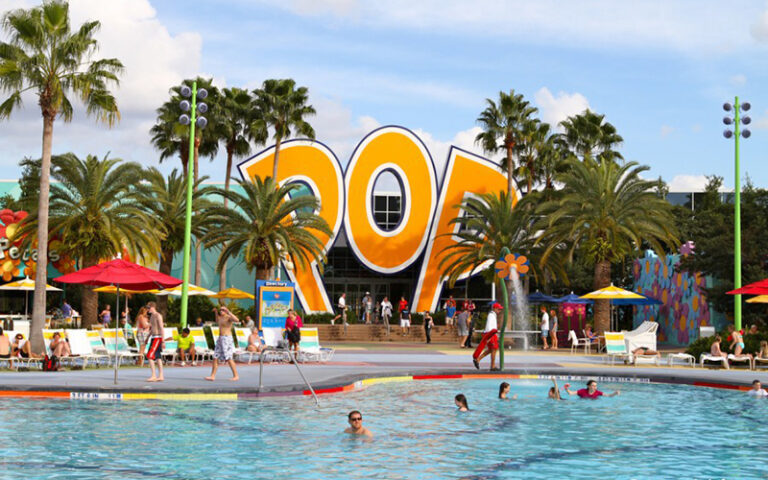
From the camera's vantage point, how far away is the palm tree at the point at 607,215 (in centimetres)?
3788

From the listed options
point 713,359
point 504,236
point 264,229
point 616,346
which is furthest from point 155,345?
point 504,236

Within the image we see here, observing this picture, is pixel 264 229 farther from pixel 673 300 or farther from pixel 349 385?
pixel 349 385

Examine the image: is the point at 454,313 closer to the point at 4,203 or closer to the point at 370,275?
the point at 370,275

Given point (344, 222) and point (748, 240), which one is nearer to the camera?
point (748, 240)

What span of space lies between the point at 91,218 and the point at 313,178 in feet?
48.5

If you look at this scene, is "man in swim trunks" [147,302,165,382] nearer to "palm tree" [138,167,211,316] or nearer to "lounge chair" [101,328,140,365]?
"lounge chair" [101,328,140,365]

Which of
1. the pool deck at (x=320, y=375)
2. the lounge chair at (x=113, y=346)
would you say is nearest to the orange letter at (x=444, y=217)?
the pool deck at (x=320, y=375)

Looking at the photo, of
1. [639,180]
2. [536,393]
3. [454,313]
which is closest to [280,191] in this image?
[454,313]

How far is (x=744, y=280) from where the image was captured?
32.4 m

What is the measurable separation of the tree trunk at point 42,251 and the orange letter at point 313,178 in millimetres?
21572

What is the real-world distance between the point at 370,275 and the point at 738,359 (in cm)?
3639

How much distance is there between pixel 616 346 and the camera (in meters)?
26.9

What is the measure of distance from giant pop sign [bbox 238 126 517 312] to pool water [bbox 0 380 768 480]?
31.1 m

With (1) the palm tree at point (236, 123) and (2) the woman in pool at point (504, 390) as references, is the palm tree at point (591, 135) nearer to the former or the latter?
(1) the palm tree at point (236, 123)
